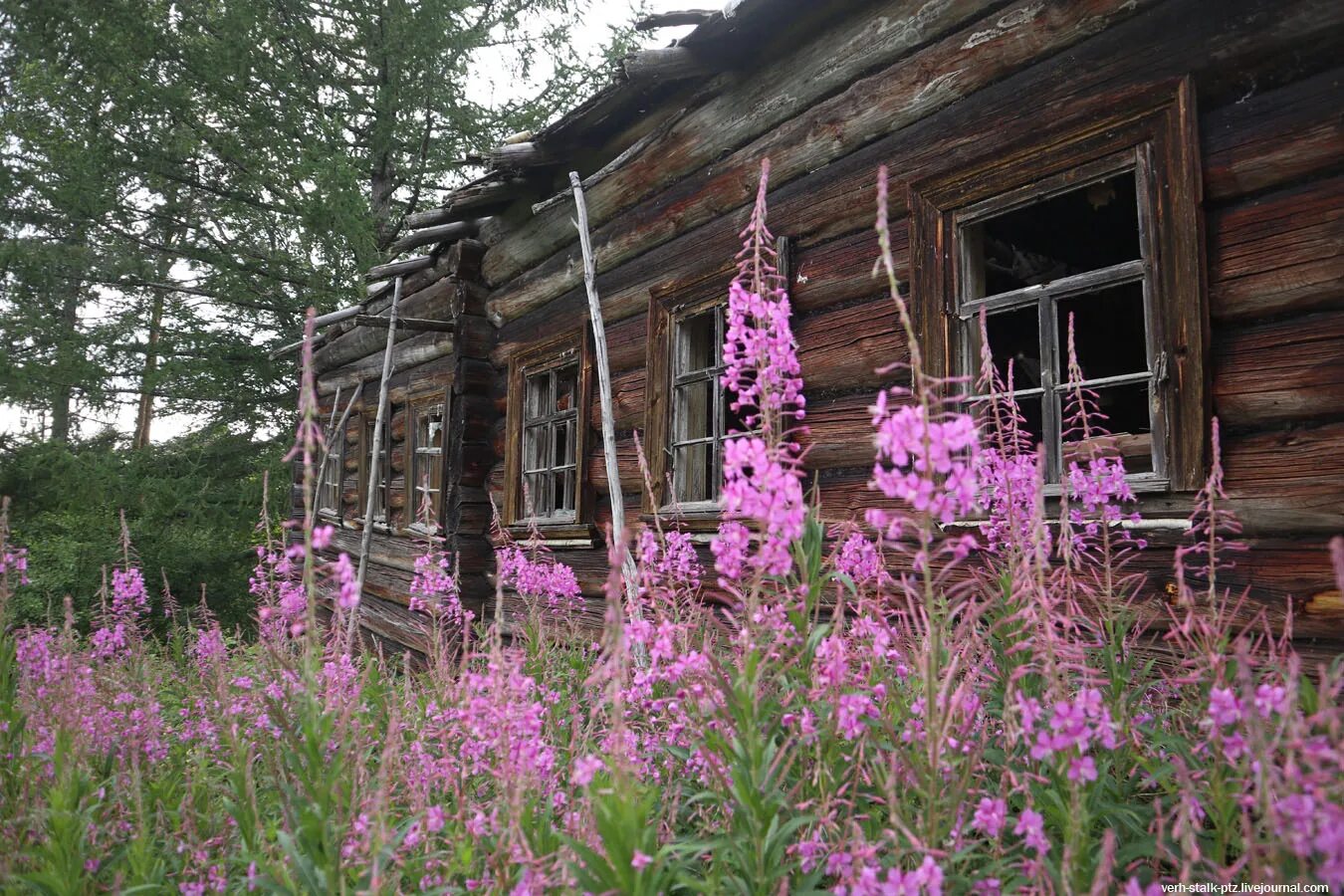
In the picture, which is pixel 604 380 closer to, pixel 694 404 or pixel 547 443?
pixel 694 404

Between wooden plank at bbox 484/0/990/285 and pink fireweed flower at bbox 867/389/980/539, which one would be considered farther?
wooden plank at bbox 484/0/990/285

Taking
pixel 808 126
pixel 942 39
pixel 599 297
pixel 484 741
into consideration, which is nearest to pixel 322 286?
pixel 599 297

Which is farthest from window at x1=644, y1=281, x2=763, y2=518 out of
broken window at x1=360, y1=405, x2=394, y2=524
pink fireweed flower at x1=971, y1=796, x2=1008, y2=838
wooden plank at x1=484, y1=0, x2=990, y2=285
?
broken window at x1=360, y1=405, x2=394, y2=524

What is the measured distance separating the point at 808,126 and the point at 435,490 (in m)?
6.19

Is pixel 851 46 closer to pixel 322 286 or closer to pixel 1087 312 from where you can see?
pixel 1087 312

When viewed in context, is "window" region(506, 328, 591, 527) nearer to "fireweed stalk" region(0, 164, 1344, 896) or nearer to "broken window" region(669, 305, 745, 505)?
"broken window" region(669, 305, 745, 505)

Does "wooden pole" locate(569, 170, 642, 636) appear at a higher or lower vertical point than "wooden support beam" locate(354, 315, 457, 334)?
lower

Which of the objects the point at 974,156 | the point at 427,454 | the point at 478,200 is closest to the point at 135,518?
the point at 427,454

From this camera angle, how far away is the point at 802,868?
1.54 metres

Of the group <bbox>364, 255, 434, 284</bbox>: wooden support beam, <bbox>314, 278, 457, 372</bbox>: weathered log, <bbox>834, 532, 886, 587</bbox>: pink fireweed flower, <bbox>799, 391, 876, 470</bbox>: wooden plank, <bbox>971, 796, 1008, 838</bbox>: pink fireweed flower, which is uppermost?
<bbox>364, 255, 434, 284</bbox>: wooden support beam

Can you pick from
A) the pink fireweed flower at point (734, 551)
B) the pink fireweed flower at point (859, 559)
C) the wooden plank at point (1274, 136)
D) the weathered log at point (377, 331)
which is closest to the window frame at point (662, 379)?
the pink fireweed flower at point (859, 559)

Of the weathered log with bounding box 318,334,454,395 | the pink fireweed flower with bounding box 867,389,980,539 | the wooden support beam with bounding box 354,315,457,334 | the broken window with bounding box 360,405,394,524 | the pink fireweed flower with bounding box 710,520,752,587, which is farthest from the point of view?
the broken window with bounding box 360,405,394,524

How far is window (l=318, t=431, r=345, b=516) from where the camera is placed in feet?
37.2

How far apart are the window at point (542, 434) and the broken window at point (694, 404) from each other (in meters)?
1.37
